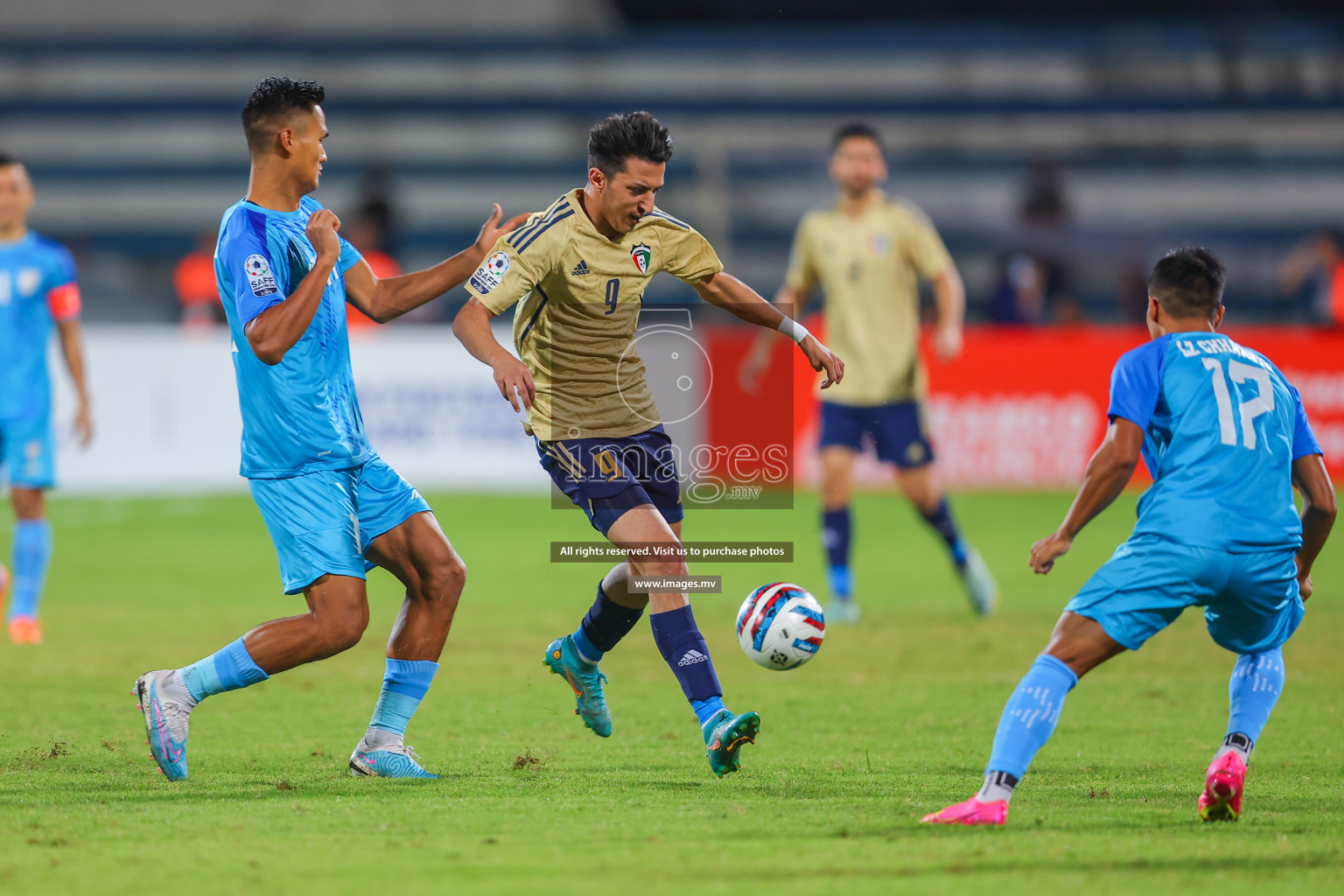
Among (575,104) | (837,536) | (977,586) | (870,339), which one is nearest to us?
(837,536)

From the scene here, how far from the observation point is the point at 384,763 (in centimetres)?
524

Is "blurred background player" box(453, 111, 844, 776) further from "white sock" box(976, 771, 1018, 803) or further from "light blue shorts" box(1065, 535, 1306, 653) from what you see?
"light blue shorts" box(1065, 535, 1306, 653)

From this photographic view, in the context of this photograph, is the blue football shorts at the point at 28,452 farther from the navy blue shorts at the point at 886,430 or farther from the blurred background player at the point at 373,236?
the blurred background player at the point at 373,236

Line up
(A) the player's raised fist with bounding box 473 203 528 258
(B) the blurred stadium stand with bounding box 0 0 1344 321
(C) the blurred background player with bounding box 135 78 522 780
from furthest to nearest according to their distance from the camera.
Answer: (B) the blurred stadium stand with bounding box 0 0 1344 321 < (A) the player's raised fist with bounding box 473 203 528 258 < (C) the blurred background player with bounding box 135 78 522 780

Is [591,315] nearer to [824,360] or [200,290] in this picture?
[824,360]

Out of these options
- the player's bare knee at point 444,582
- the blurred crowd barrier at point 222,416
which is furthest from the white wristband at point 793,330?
the blurred crowd barrier at point 222,416

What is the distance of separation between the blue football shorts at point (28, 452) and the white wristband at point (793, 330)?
4.60 meters

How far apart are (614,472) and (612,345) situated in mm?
487

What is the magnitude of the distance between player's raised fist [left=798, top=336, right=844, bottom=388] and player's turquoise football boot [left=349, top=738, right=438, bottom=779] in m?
1.91

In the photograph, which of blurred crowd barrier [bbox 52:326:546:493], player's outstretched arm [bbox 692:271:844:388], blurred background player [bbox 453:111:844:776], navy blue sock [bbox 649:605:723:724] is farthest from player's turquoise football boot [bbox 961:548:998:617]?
blurred crowd barrier [bbox 52:326:546:493]

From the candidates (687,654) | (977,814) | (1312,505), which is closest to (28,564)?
(687,654)

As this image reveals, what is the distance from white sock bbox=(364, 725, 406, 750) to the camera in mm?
5305

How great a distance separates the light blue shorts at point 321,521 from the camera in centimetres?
507

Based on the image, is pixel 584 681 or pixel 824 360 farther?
pixel 584 681
